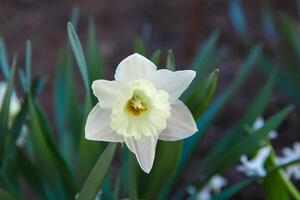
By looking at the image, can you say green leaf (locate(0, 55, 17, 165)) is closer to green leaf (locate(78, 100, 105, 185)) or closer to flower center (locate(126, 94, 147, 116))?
green leaf (locate(78, 100, 105, 185))

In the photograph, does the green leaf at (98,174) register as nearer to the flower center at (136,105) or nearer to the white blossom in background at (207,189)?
the flower center at (136,105)

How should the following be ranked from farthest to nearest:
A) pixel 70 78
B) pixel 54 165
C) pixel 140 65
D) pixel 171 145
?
pixel 70 78
pixel 54 165
pixel 171 145
pixel 140 65

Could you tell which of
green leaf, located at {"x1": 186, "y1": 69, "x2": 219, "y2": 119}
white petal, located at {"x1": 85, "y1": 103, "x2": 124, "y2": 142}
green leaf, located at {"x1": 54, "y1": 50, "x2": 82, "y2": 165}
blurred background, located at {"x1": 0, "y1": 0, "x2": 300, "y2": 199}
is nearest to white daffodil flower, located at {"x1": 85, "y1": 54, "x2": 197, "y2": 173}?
white petal, located at {"x1": 85, "y1": 103, "x2": 124, "y2": 142}

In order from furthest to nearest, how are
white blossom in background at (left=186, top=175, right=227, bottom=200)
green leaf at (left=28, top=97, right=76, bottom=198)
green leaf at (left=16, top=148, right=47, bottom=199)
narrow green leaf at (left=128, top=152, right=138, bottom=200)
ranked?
1. white blossom in background at (left=186, top=175, right=227, bottom=200)
2. green leaf at (left=16, top=148, right=47, bottom=199)
3. green leaf at (left=28, top=97, right=76, bottom=198)
4. narrow green leaf at (left=128, top=152, right=138, bottom=200)

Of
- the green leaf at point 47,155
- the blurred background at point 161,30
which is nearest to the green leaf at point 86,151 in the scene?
the green leaf at point 47,155

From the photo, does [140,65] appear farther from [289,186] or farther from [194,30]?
[194,30]

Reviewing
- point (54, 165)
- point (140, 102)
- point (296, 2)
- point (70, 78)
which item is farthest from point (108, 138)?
point (296, 2)

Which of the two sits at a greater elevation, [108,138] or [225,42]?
[108,138]

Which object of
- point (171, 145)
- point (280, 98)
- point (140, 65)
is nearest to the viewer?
point (140, 65)

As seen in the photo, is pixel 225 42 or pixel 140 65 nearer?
pixel 140 65
